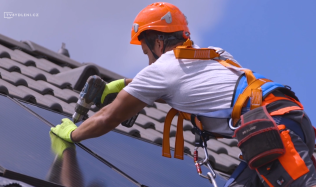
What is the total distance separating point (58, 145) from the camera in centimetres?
311

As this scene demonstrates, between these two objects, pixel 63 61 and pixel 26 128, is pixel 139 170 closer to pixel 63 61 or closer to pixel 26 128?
pixel 26 128

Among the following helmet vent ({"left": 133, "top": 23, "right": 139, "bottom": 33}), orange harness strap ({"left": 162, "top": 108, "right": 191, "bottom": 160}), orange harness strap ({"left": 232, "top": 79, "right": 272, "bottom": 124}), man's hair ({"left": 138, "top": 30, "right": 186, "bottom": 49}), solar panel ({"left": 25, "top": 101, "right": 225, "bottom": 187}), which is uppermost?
helmet vent ({"left": 133, "top": 23, "right": 139, "bottom": 33})

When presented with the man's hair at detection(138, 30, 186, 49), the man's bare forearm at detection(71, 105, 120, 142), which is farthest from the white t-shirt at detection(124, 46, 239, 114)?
the man's hair at detection(138, 30, 186, 49)

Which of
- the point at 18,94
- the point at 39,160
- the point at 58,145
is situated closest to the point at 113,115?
the point at 58,145

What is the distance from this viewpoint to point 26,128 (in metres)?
3.10

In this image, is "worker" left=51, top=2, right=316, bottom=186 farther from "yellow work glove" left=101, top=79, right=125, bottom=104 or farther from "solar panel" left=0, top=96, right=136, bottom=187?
"yellow work glove" left=101, top=79, right=125, bottom=104

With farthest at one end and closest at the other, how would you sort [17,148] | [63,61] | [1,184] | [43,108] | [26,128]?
[63,61] → [43,108] → [26,128] → [17,148] → [1,184]

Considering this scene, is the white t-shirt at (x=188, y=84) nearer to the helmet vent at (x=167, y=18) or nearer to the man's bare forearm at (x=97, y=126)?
the man's bare forearm at (x=97, y=126)

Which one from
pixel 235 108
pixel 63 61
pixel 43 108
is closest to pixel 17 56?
pixel 63 61

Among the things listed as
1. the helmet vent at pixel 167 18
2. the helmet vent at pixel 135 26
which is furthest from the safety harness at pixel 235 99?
the helmet vent at pixel 135 26

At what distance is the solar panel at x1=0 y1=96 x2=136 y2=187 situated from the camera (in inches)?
91.0

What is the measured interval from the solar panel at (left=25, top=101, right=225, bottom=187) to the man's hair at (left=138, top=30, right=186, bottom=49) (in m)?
0.86

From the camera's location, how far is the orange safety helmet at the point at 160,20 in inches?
138

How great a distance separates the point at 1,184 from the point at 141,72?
1.20 metres
